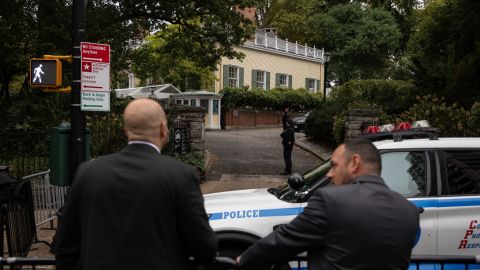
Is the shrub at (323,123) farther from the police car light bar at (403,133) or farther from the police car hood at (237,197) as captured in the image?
the police car hood at (237,197)

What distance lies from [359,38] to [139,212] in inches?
1590

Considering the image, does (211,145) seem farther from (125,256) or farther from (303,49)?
(303,49)

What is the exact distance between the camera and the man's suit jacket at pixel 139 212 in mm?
2404

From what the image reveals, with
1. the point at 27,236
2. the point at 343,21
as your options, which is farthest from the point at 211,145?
the point at 343,21

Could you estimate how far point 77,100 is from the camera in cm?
652

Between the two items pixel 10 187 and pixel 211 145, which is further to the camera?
pixel 211 145

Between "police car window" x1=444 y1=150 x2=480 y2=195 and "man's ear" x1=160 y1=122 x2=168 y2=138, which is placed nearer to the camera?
"man's ear" x1=160 y1=122 x2=168 y2=138

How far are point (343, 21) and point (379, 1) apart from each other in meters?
26.6

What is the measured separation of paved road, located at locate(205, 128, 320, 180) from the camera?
51.5ft

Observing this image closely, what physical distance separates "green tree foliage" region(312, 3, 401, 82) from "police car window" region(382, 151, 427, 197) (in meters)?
36.8

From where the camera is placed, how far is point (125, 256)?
240 cm

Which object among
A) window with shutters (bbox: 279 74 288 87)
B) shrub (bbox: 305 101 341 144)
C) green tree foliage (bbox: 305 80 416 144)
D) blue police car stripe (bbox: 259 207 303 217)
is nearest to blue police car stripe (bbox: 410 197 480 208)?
blue police car stripe (bbox: 259 207 303 217)

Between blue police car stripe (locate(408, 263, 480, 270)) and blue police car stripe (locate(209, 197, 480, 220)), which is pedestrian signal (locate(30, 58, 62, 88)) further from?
blue police car stripe (locate(408, 263, 480, 270))

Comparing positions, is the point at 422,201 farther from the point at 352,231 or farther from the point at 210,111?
the point at 210,111
